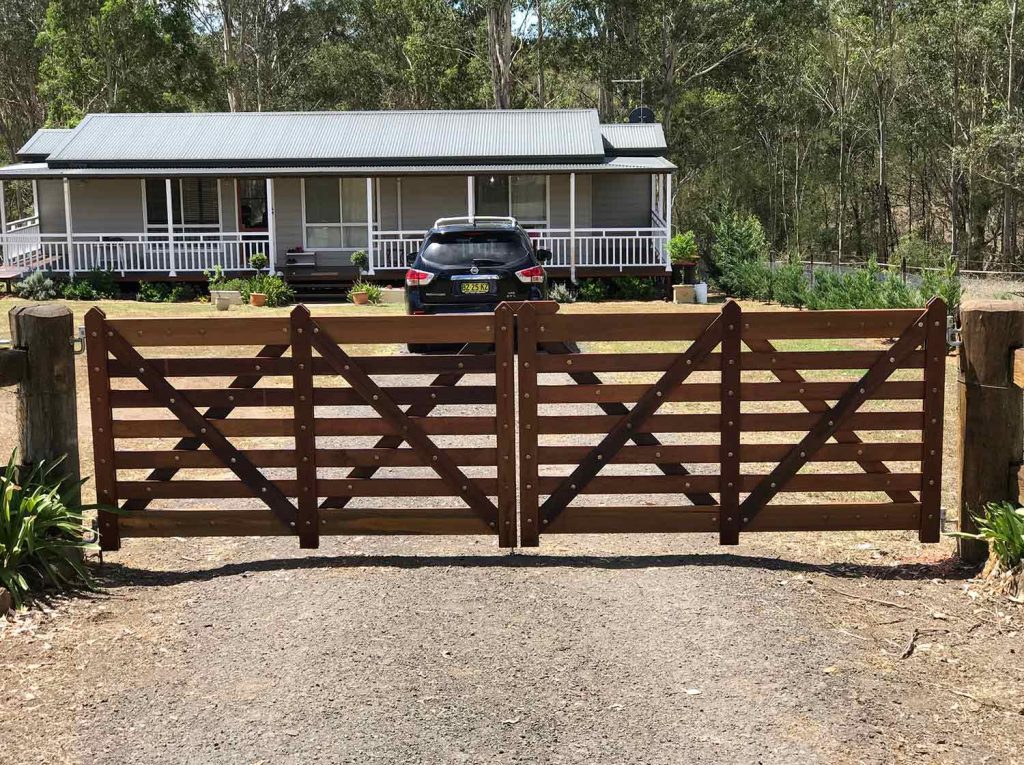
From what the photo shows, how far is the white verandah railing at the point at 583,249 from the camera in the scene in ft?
90.1

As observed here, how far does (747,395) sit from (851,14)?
51557 millimetres

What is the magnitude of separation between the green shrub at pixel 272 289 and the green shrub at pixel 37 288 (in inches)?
175

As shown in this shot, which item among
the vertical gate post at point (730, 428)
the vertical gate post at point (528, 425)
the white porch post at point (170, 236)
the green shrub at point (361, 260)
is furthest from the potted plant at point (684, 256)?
the vertical gate post at point (528, 425)

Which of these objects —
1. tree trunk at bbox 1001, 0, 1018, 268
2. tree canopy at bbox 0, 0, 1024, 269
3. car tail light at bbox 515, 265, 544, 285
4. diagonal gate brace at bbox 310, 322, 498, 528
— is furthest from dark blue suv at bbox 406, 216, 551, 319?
tree trunk at bbox 1001, 0, 1018, 268

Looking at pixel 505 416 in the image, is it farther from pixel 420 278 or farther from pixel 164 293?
pixel 164 293

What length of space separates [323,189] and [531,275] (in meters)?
15.7

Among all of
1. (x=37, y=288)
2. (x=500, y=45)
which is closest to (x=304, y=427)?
(x=37, y=288)

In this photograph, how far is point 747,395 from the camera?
645cm

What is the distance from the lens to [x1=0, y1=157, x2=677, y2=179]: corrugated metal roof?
1097 inches

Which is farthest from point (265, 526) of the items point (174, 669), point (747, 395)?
point (747, 395)

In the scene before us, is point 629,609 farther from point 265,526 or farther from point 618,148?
point 618,148

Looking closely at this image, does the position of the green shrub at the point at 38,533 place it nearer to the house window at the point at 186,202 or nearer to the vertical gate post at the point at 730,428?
the vertical gate post at the point at 730,428

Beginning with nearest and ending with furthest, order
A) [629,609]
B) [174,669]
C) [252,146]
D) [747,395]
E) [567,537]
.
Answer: [174,669] → [629,609] → [747,395] → [567,537] → [252,146]

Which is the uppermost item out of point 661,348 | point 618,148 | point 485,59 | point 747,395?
point 485,59
